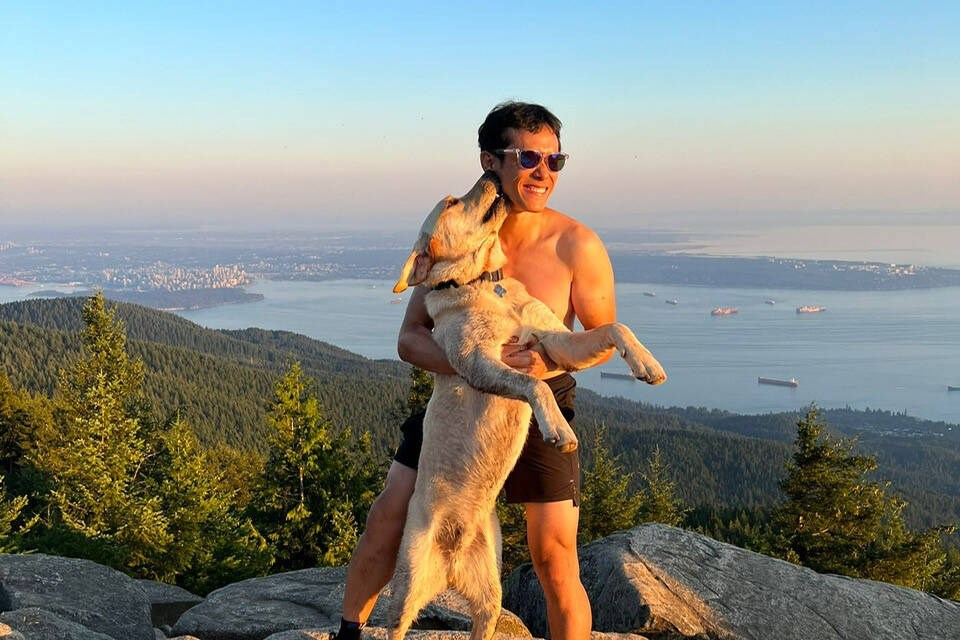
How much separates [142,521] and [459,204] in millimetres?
22527

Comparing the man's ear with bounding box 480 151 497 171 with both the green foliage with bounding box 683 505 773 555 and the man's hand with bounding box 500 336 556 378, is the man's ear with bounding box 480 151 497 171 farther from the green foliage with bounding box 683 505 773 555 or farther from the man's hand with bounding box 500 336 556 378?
the green foliage with bounding box 683 505 773 555

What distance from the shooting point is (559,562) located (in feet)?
13.2

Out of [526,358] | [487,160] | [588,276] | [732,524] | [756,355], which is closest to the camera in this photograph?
[526,358]

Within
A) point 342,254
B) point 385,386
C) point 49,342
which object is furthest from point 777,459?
point 342,254

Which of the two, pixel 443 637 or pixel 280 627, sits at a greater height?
pixel 443 637

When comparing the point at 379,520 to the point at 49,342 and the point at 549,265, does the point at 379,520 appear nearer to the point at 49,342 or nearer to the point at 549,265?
the point at 549,265

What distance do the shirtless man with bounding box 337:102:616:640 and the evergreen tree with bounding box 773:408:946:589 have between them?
69.6ft

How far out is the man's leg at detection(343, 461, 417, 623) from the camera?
13.8 feet

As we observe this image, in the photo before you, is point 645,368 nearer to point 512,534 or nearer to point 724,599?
point 724,599

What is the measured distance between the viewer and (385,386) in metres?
110

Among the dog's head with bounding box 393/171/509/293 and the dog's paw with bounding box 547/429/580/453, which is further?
the dog's head with bounding box 393/171/509/293

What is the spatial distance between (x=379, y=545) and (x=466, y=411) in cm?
110

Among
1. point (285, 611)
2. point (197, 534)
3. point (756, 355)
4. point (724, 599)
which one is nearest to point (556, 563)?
point (724, 599)

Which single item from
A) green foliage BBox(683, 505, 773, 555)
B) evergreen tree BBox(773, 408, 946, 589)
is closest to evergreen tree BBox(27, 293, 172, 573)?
evergreen tree BBox(773, 408, 946, 589)
